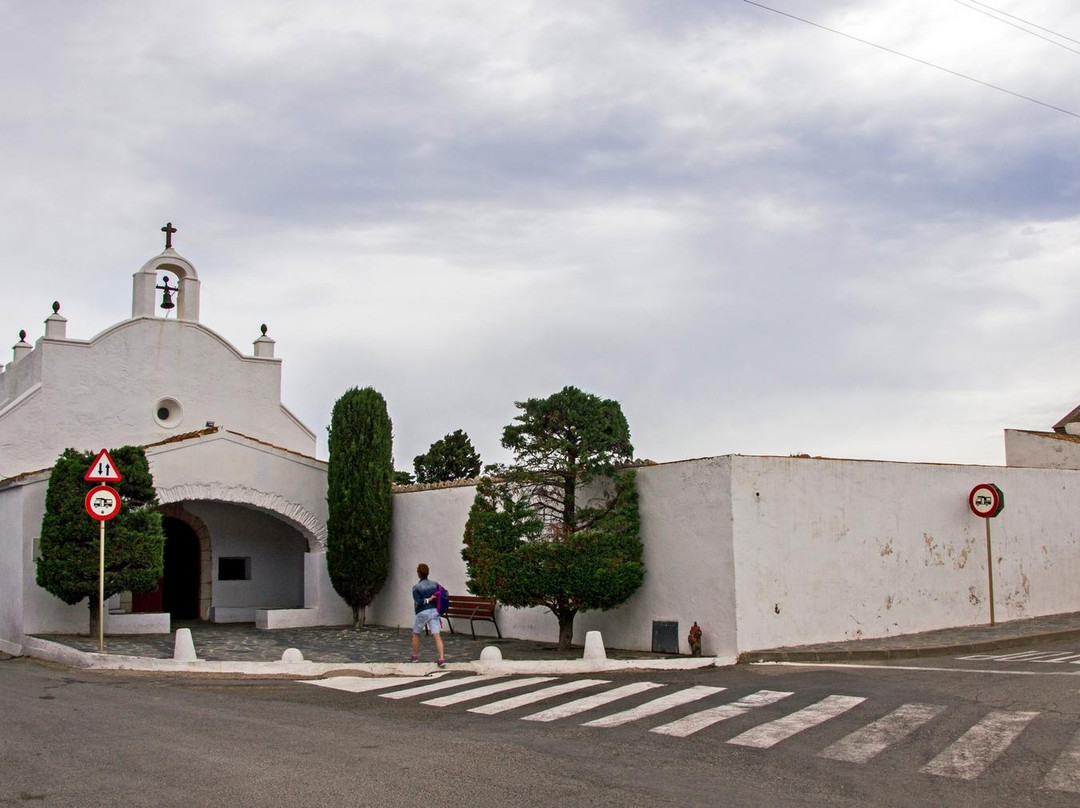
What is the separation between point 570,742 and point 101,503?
9.90 metres

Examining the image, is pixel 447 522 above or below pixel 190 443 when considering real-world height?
below

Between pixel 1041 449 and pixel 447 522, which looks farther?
pixel 1041 449

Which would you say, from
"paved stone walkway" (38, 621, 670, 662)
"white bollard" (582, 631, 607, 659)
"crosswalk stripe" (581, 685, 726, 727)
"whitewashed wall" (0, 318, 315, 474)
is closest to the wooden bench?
"paved stone walkway" (38, 621, 670, 662)

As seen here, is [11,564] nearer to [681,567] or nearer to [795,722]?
[681,567]

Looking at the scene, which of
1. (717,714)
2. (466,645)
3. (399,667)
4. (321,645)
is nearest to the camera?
(717,714)

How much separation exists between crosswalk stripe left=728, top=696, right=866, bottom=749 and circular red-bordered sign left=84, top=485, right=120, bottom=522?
10814 mm

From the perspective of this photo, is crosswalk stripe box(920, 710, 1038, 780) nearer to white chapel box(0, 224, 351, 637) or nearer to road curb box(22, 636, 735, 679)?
road curb box(22, 636, 735, 679)

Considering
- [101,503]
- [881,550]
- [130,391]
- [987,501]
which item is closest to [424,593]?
[101,503]

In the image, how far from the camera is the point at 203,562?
24547mm

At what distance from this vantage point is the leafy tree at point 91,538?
17.8 meters

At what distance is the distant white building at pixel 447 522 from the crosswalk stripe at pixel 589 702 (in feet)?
9.74

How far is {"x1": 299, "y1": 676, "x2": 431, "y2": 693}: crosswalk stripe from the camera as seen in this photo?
13047 millimetres

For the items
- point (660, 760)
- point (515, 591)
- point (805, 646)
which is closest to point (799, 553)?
point (805, 646)

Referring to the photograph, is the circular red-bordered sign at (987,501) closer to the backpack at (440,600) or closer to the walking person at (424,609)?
the backpack at (440,600)
